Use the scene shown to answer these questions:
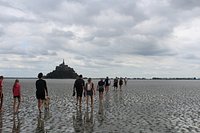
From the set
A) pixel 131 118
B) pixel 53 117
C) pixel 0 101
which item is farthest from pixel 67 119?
pixel 0 101

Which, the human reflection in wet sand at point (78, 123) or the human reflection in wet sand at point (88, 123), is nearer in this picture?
the human reflection in wet sand at point (88, 123)

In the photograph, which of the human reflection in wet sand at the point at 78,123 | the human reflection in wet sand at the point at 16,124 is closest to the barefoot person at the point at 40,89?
the human reflection in wet sand at the point at 16,124

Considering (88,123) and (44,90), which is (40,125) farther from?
(44,90)

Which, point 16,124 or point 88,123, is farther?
point 88,123

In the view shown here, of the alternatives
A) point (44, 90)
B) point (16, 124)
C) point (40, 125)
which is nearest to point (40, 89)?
point (44, 90)

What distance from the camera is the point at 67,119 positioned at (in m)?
16.2

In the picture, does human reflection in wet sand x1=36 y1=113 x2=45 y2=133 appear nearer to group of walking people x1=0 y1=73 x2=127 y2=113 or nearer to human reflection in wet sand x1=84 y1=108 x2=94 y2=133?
group of walking people x1=0 y1=73 x2=127 y2=113

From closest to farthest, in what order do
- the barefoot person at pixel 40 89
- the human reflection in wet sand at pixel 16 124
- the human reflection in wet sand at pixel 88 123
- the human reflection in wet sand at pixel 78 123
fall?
1. the human reflection in wet sand at pixel 16 124
2. the human reflection in wet sand at pixel 88 123
3. the human reflection in wet sand at pixel 78 123
4. the barefoot person at pixel 40 89

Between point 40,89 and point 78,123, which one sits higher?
point 40,89

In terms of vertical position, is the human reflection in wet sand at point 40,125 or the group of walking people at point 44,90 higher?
the group of walking people at point 44,90

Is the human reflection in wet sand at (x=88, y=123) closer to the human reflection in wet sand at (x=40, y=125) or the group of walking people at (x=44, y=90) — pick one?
the human reflection in wet sand at (x=40, y=125)

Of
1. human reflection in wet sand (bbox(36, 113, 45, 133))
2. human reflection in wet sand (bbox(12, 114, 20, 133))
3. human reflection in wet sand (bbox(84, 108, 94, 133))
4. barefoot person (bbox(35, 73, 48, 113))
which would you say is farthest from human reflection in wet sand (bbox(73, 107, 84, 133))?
human reflection in wet sand (bbox(12, 114, 20, 133))

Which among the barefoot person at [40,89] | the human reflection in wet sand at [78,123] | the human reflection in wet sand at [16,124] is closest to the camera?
the human reflection in wet sand at [16,124]

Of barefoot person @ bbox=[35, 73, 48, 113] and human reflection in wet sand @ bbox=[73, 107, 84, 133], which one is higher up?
barefoot person @ bbox=[35, 73, 48, 113]
